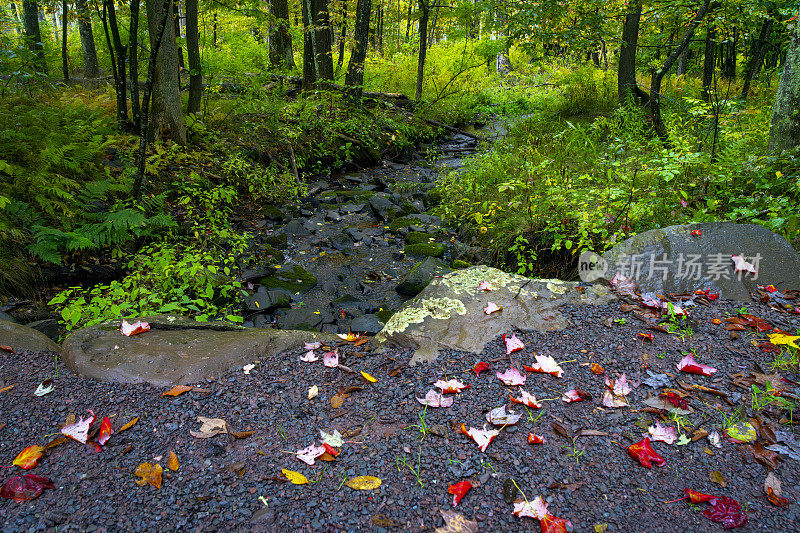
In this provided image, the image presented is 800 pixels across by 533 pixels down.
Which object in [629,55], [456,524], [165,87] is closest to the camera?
[456,524]

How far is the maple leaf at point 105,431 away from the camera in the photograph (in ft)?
6.63

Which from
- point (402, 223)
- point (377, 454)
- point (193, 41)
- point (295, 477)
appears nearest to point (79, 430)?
point (295, 477)

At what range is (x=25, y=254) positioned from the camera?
402 centimetres

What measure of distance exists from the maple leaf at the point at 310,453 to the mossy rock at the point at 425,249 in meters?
3.95

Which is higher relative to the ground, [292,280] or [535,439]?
[535,439]

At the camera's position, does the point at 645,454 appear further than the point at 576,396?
No

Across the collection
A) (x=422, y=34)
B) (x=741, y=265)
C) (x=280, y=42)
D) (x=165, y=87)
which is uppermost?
(x=422, y=34)

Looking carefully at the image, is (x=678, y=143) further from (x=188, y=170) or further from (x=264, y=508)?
(x=188, y=170)

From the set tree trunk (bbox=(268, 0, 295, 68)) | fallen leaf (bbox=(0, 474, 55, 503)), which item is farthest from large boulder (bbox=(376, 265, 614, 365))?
tree trunk (bbox=(268, 0, 295, 68))

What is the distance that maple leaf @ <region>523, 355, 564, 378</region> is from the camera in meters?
2.56

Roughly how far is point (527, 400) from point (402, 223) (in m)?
4.75

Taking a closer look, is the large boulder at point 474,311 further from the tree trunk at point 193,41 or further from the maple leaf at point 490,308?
the tree trunk at point 193,41

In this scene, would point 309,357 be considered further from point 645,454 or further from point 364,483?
point 645,454

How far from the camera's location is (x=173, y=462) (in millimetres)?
1934
